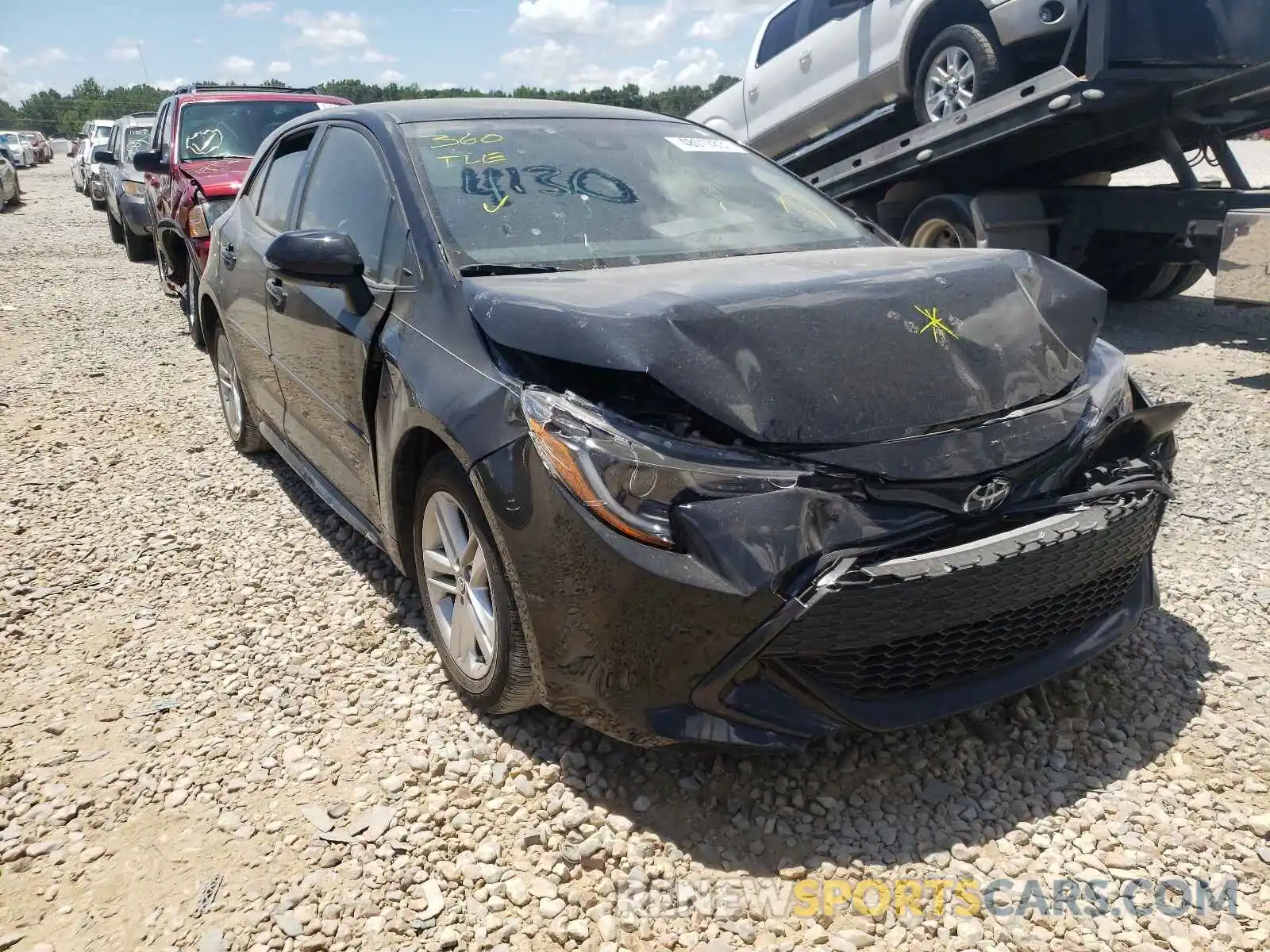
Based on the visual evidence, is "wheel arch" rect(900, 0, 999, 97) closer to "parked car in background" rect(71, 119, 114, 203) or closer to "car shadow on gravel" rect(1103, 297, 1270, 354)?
"car shadow on gravel" rect(1103, 297, 1270, 354)

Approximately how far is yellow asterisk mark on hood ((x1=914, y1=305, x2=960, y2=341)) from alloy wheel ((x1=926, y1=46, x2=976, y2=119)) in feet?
16.8

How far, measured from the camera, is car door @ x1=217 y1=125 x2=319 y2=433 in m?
4.11

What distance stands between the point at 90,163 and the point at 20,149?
20577 mm

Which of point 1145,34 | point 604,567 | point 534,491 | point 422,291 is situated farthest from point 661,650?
point 1145,34

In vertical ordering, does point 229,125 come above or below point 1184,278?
above

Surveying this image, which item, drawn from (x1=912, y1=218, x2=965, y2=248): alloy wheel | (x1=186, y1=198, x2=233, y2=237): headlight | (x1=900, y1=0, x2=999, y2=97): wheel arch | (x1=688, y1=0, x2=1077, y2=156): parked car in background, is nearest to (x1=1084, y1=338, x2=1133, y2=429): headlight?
(x1=688, y1=0, x2=1077, y2=156): parked car in background

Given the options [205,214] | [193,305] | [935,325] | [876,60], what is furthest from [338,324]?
[876,60]

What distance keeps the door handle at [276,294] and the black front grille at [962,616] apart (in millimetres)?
2568

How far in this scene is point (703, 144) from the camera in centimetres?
380


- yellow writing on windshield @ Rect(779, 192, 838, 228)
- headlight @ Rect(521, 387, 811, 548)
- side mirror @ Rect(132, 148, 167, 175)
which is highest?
side mirror @ Rect(132, 148, 167, 175)

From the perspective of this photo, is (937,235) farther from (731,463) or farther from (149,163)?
(149,163)

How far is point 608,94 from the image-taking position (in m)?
43.0

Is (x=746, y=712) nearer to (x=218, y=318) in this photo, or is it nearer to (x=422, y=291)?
(x=422, y=291)

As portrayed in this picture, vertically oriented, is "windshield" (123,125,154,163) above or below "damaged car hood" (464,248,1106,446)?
above
